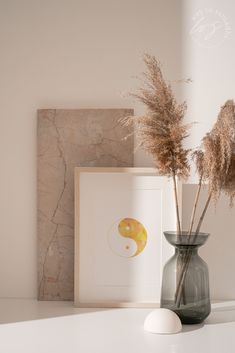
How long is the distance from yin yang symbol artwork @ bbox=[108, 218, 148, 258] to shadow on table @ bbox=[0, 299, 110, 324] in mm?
165

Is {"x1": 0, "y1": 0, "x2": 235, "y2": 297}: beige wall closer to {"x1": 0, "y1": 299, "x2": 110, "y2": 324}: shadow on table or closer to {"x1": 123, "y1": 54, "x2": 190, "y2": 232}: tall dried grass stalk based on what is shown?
{"x1": 0, "y1": 299, "x2": 110, "y2": 324}: shadow on table

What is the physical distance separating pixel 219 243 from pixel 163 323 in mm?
396

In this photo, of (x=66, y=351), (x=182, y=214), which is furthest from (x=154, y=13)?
(x=66, y=351)

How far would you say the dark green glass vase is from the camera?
123 centimetres

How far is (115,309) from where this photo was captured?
1.37m

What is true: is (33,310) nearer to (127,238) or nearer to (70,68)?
(127,238)

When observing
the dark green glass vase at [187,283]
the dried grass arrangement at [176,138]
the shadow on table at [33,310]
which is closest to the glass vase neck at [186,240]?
the dark green glass vase at [187,283]

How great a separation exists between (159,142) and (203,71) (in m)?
0.37

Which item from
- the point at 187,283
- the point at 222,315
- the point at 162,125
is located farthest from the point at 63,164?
the point at 222,315

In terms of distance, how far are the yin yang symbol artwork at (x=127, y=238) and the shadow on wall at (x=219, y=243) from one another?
0.14 metres

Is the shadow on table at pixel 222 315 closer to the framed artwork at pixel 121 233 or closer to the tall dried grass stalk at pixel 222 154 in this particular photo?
the framed artwork at pixel 121 233

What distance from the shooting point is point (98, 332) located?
3.77 ft

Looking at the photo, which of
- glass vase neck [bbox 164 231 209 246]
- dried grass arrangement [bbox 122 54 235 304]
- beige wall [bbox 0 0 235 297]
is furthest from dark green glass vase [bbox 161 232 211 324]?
beige wall [bbox 0 0 235 297]

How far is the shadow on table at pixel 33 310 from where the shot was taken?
128cm
